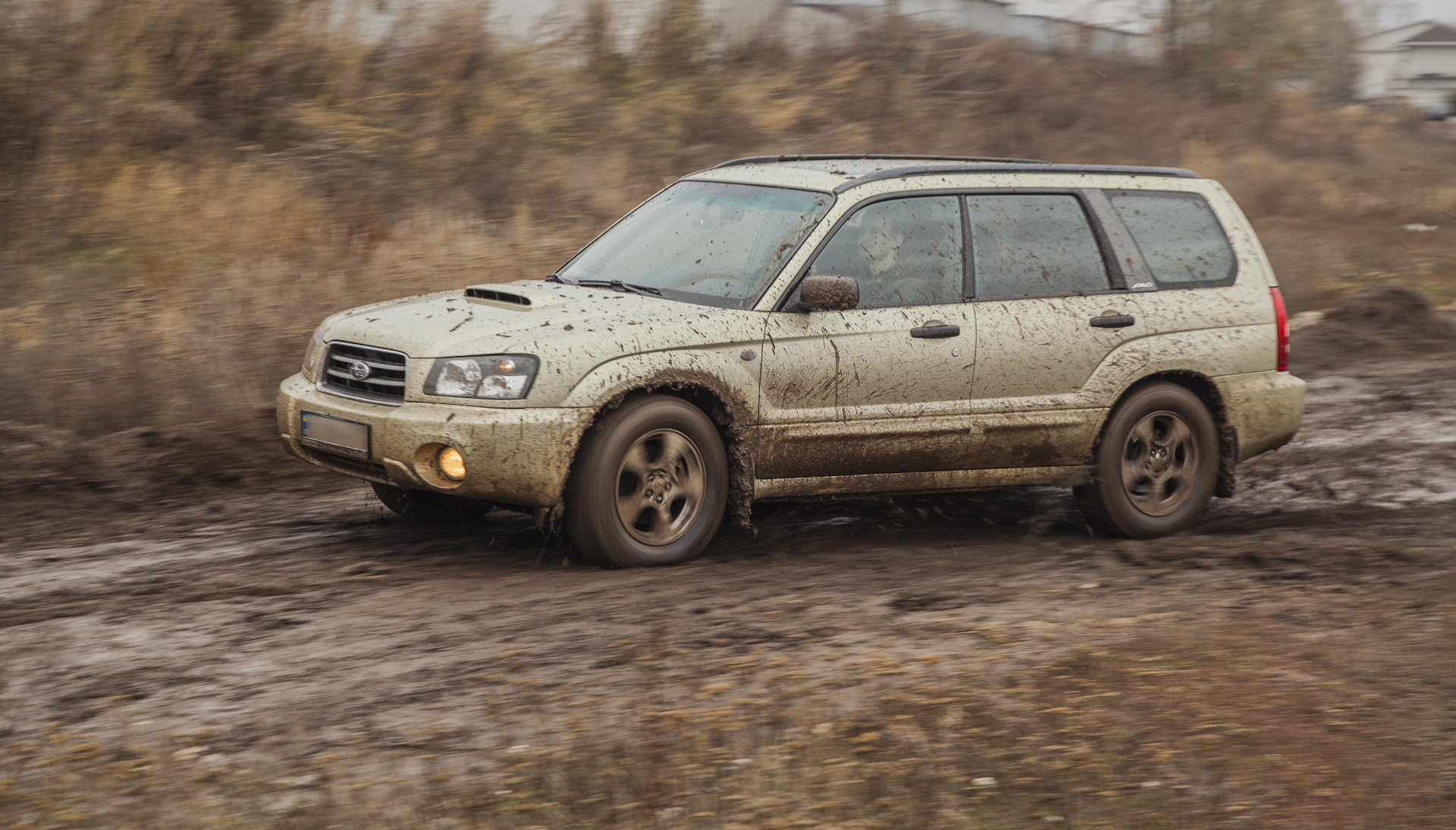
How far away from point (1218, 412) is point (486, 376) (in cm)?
389

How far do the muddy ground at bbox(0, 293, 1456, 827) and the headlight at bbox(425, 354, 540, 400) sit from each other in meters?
0.80

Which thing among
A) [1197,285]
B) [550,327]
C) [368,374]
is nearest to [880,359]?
[550,327]

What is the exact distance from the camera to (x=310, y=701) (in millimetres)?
4520

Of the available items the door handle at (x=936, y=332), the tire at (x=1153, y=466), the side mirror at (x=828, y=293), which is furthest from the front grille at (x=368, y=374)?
the tire at (x=1153, y=466)

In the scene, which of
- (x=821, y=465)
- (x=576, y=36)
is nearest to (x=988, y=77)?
(x=576, y=36)

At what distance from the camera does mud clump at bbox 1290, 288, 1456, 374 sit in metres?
13.0

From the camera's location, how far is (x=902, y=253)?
6801mm

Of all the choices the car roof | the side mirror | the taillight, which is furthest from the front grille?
the taillight

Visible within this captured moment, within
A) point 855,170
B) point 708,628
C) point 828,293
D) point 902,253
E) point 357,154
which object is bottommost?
point 708,628

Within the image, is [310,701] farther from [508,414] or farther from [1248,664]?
[1248,664]

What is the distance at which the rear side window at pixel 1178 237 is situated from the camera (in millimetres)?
7449

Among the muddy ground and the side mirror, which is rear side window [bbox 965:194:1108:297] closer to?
the side mirror

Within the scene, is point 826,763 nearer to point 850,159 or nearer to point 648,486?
point 648,486

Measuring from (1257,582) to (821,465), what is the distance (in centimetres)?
197
